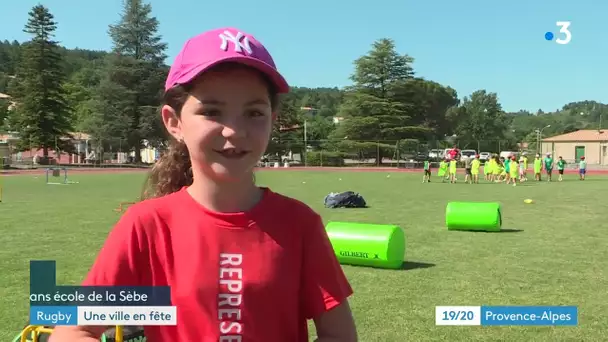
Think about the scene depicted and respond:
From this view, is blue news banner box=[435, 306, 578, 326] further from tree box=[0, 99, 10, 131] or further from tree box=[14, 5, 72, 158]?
tree box=[0, 99, 10, 131]

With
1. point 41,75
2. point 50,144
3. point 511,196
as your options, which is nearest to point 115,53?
point 41,75

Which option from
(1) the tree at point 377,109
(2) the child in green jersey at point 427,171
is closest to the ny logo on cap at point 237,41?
(2) the child in green jersey at point 427,171

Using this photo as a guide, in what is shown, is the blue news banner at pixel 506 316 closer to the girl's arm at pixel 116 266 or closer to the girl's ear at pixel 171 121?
the girl's ear at pixel 171 121

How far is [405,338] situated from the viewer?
220 inches

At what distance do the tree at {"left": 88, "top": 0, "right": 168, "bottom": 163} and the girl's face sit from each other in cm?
6767

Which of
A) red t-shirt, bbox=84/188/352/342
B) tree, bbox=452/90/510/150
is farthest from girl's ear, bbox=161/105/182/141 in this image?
tree, bbox=452/90/510/150

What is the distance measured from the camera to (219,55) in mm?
1739

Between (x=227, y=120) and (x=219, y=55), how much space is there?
0.19 metres

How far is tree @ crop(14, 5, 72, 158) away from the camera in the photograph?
64875 millimetres

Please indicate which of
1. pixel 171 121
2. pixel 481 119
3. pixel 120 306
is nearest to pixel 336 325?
pixel 120 306

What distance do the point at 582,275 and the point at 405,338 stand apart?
13.3 ft

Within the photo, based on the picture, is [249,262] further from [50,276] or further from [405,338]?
[405,338]

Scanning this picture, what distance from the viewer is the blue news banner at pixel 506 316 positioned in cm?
580

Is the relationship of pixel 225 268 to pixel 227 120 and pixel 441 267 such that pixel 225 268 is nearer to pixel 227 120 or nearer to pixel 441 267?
pixel 227 120
